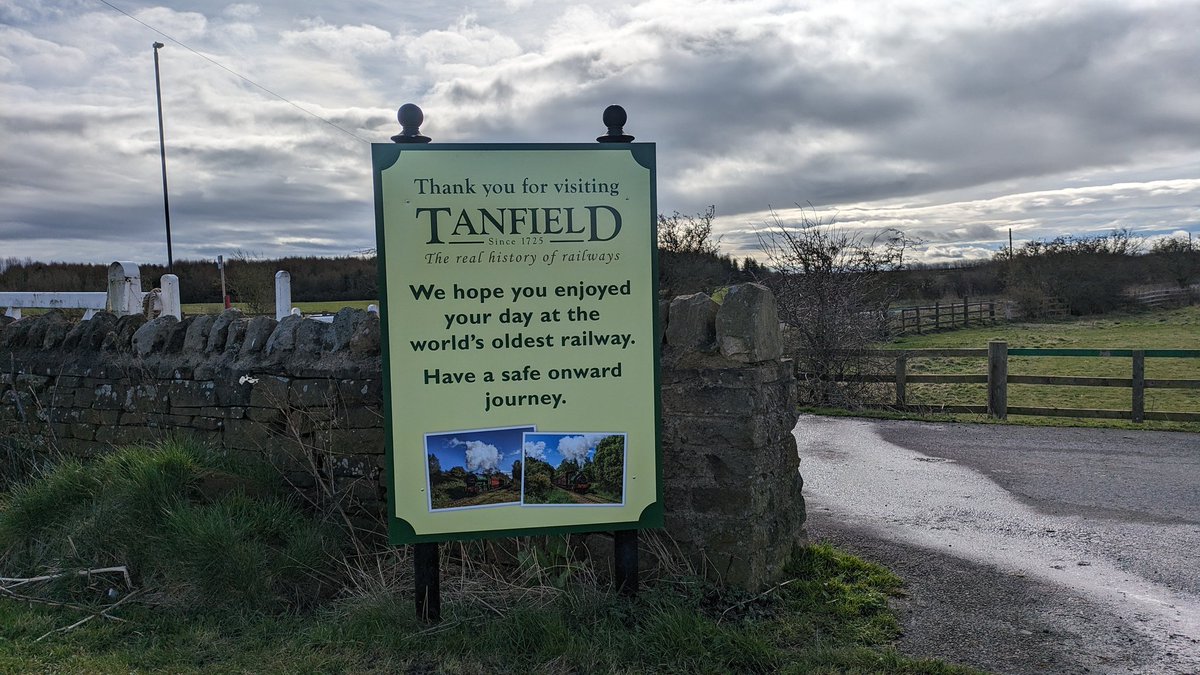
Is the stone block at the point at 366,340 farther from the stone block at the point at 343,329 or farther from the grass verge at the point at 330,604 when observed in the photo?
the grass verge at the point at 330,604

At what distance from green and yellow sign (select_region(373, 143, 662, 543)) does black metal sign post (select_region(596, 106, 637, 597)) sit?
9 cm

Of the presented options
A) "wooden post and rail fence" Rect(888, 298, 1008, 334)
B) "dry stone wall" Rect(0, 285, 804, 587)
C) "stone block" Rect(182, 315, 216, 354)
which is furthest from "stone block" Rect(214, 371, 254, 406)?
"wooden post and rail fence" Rect(888, 298, 1008, 334)

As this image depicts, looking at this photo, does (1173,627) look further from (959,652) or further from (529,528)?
(529,528)

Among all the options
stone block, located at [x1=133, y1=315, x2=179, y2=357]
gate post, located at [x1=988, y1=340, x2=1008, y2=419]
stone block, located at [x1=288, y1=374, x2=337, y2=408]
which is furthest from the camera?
gate post, located at [x1=988, y1=340, x2=1008, y2=419]

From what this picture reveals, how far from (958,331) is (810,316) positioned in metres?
18.8

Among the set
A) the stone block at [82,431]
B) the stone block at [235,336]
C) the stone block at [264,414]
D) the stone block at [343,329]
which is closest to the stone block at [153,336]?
the stone block at [235,336]

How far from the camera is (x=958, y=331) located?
29.7m

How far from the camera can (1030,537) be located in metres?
5.85

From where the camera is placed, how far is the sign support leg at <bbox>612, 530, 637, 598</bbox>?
424cm

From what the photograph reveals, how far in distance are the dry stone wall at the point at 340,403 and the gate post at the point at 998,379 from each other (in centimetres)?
809

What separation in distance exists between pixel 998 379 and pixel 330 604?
10430 millimetres

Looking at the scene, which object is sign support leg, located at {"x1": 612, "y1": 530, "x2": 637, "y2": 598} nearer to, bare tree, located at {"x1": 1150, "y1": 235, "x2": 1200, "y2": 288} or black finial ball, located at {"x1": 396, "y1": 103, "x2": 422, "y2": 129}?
black finial ball, located at {"x1": 396, "y1": 103, "x2": 422, "y2": 129}

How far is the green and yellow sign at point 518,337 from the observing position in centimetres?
403

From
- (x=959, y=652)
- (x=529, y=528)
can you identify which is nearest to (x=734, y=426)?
(x=529, y=528)
